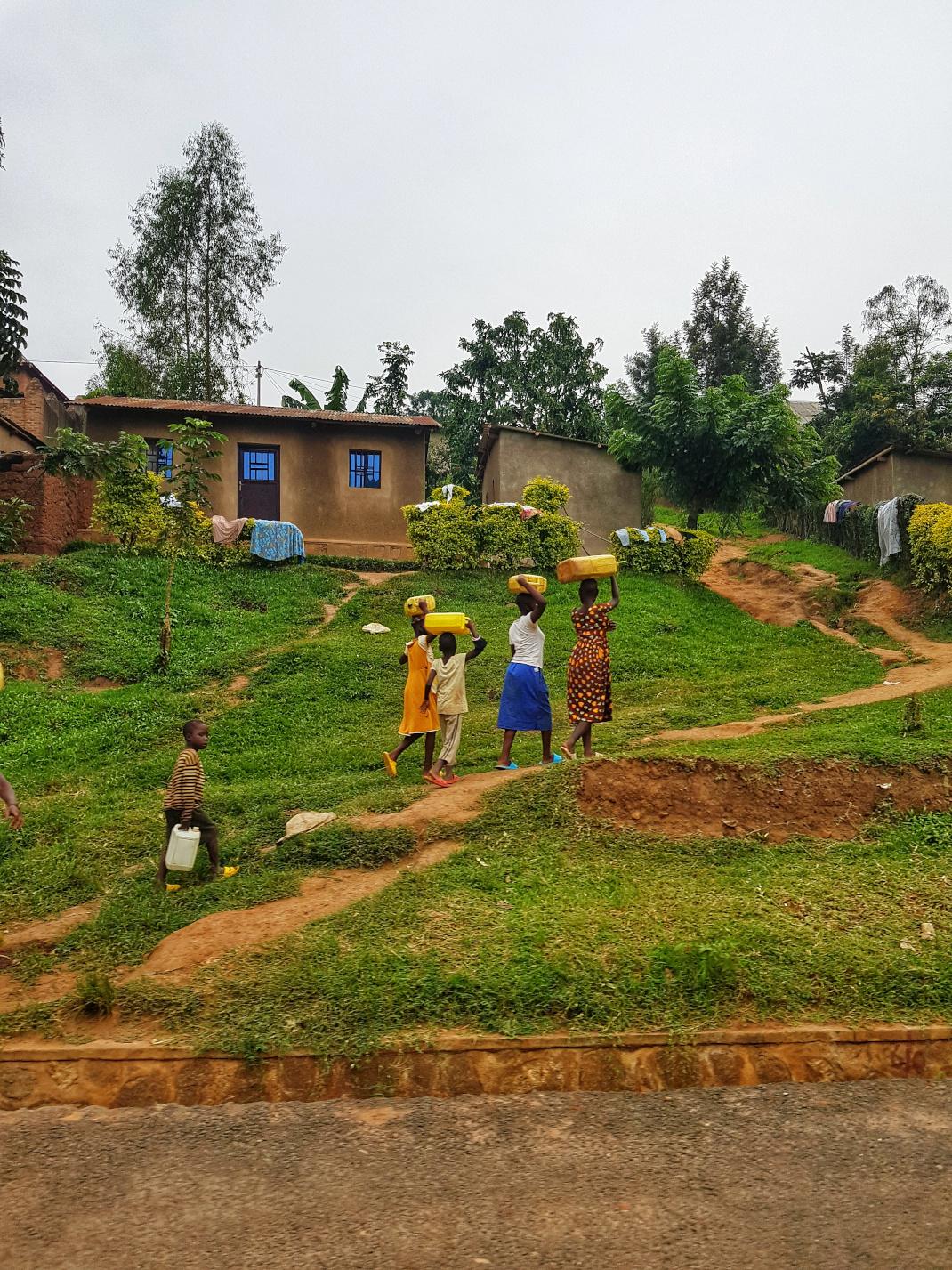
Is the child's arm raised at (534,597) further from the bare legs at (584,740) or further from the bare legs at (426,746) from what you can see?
the bare legs at (426,746)

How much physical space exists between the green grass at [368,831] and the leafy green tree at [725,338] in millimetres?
23985

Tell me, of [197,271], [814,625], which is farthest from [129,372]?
[814,625]

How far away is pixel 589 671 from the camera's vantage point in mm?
8484

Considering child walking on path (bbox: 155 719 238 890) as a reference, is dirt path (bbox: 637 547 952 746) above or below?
above

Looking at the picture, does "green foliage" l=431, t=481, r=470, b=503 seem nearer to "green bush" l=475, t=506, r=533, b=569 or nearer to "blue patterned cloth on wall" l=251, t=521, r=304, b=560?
"green bush" l=475, t=506, r=533, b=569

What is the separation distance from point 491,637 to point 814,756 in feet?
25.5

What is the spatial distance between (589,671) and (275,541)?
39.3ft

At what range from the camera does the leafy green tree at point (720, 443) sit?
22562 mm

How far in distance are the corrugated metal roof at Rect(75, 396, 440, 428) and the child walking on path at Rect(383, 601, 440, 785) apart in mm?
14320

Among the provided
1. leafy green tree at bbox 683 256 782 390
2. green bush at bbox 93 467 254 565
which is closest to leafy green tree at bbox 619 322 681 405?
leafy green tree at bbox 683 256 782 390

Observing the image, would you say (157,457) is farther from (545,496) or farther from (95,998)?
(95,998)

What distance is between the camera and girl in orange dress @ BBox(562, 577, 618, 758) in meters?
8.48

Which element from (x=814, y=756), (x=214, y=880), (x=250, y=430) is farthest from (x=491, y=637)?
(x=250, y=430)

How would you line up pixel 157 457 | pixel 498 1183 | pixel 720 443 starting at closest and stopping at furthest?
pixel 498 1183 → pixel 157 457 → pixel 720 443
